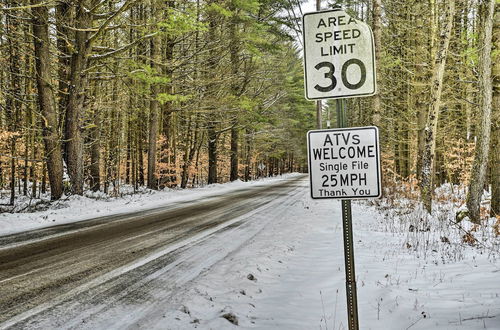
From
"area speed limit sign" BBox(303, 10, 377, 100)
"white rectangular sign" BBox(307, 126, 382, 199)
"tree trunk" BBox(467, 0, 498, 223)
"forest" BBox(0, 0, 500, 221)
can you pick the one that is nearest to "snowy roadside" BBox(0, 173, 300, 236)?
"forest" BBox(0, 0, 500, 221)

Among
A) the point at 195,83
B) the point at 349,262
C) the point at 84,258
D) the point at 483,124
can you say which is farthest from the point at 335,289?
the point at 195,83

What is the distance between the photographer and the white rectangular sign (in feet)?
9.14

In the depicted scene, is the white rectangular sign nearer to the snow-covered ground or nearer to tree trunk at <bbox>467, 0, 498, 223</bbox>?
the snow-covered ground

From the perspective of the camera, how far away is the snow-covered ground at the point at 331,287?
3.60 m

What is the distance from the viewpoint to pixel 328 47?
2973mm

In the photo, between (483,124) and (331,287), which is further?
(483,124)

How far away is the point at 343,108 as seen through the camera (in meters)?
3.00

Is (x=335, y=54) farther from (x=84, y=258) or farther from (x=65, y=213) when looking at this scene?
(x=65, y=213)

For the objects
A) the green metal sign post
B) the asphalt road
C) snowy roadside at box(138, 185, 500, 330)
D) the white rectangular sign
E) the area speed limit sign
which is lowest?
snowy roadside at box(138, 185, 500, 330)

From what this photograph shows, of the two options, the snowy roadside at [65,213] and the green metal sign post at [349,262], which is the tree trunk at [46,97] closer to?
the snowy roadside at [65,213]

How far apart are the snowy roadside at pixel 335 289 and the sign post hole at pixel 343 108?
1.16m

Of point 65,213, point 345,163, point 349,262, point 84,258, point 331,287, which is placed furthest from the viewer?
point 65,213

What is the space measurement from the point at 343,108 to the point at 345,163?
0.49 m

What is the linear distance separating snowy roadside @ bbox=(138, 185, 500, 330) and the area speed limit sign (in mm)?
2397
